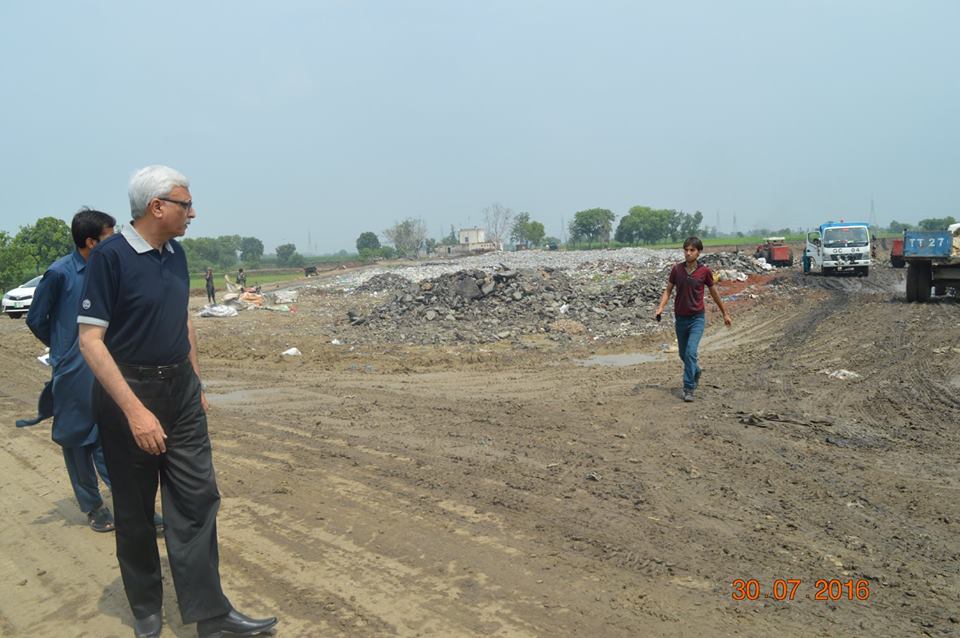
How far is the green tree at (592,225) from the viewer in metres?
117

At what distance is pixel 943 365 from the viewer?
29.9 ft

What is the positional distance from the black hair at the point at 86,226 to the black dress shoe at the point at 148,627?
2468mm

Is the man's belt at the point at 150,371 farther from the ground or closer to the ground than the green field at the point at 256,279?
farther from the ground

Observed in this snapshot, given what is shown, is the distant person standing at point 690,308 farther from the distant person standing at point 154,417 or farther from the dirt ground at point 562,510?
the distant person standing at point 154,417

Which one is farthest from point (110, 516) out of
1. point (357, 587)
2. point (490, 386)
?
point (490, 386)

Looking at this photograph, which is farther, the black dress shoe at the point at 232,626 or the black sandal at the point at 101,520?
the black sandal at the point at 101,520

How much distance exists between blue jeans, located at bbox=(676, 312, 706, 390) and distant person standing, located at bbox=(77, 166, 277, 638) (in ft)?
18.8

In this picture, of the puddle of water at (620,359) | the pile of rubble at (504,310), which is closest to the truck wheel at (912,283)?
the pile of rubble at (504,310)

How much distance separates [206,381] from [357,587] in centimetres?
826

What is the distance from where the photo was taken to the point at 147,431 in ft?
9.46

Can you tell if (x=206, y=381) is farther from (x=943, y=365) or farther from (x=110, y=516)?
(x=943, y=365)

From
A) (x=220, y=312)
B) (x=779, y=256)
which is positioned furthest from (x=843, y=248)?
(x=220, y=312)

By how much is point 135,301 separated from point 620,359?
1008cm

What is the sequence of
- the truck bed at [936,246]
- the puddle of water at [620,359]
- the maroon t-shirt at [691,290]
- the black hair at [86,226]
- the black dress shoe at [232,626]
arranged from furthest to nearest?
the truck bed at [936,246]
the puddle of water at [620,359]
the maroon t-shirt at [691,290]
the black hair at [86,226]
the black dress shoe at [232,626]
